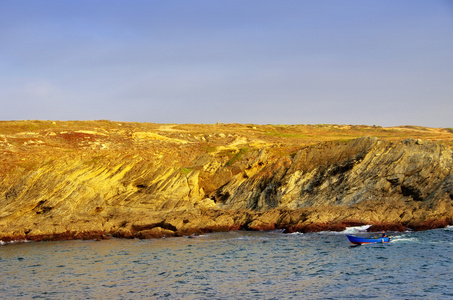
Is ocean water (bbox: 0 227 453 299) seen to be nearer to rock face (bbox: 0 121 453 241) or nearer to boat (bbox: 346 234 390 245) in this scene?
boat (bbox: 346 234 390 245)

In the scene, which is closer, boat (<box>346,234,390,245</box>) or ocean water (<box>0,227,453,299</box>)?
ocean water (<box>0,227,453,299</box>)

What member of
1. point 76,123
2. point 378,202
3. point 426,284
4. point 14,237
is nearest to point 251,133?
point 76,123

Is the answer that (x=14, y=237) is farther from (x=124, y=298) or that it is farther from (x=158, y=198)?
(x=124, y=298)

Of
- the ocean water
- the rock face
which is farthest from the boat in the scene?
the rock face

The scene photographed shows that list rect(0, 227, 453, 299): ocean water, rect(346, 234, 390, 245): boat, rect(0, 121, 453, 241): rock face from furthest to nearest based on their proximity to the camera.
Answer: rect(0, 121, 453, 241): rock face, rect(346, 234, 390, 245): boat, rect(0, 227, 453, 299): ocean water

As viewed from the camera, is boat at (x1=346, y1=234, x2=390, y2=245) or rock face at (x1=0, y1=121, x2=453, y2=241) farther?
rock face at (x1=0, y1=121, x2=453, y2=241)

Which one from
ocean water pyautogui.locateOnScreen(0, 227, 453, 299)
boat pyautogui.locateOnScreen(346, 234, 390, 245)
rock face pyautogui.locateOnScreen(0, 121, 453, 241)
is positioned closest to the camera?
ocean water pyautogui.locateOnScreen(0, 227, 453, 299)

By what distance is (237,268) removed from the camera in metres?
28.8

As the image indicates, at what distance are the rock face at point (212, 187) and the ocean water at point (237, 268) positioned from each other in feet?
10.6

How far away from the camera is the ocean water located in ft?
76.8

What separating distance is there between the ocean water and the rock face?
323 centimetres

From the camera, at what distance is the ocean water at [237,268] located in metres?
23.4

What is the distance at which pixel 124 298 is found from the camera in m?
23.1

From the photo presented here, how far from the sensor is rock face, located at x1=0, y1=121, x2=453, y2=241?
42531 millimetres
